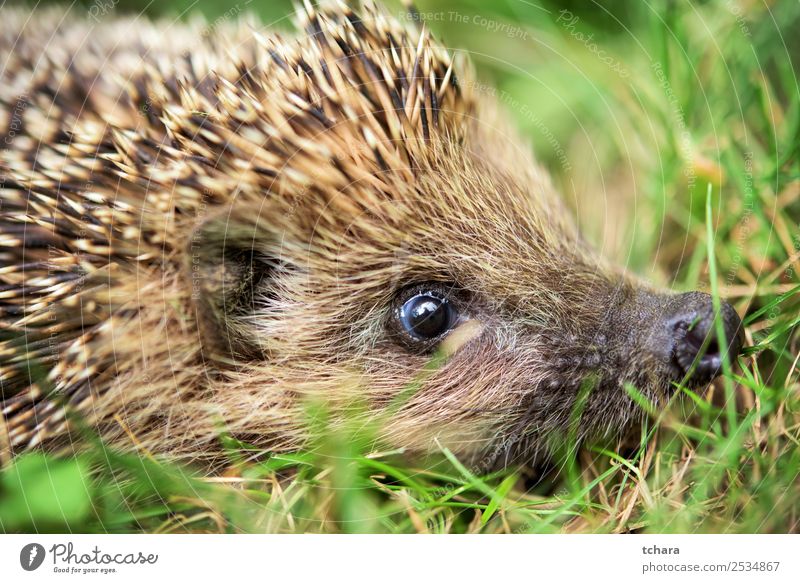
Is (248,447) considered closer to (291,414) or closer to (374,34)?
(291,414)

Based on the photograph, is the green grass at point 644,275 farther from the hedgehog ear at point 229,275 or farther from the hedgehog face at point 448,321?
the hedgehog ear at point 229,275

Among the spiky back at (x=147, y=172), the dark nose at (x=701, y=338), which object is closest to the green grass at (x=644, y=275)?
the dark nose at (x=701, y=338)
